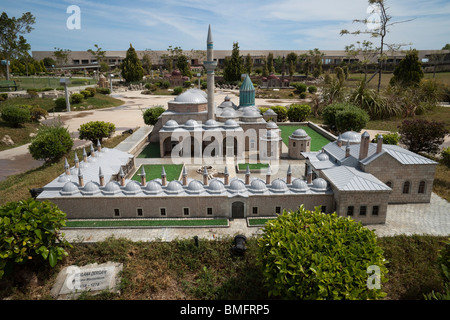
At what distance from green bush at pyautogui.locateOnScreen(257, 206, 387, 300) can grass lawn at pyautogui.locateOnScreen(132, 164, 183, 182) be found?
12.1 meters

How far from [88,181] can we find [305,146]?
683 inches

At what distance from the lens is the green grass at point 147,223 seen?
51.4 feet

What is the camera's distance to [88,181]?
1717cm

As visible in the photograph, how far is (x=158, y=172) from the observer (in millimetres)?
22609

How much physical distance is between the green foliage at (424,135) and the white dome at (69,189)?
24565 millimetres

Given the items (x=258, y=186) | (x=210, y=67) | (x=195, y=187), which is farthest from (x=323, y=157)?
(x=210, y=67)

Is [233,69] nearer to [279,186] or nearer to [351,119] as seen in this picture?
[351,119]

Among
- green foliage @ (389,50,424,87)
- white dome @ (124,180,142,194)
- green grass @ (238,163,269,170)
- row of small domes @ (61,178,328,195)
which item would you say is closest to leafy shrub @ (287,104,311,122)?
green foliage @ (389,50,424,87)

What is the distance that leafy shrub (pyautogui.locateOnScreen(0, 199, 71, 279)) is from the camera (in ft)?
36.3

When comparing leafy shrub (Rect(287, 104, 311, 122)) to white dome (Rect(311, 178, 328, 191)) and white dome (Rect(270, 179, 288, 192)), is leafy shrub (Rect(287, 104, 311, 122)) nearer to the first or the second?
white dome (Rect(311, 178, 328, 191))

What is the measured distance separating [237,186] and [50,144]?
16.7 metres

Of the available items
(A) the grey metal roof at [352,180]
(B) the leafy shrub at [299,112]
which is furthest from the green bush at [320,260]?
(B) the leafy shrub at [299,112]

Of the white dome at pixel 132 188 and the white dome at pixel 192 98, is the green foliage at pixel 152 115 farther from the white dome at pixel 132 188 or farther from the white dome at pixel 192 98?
the white dome at pixel 132 188
